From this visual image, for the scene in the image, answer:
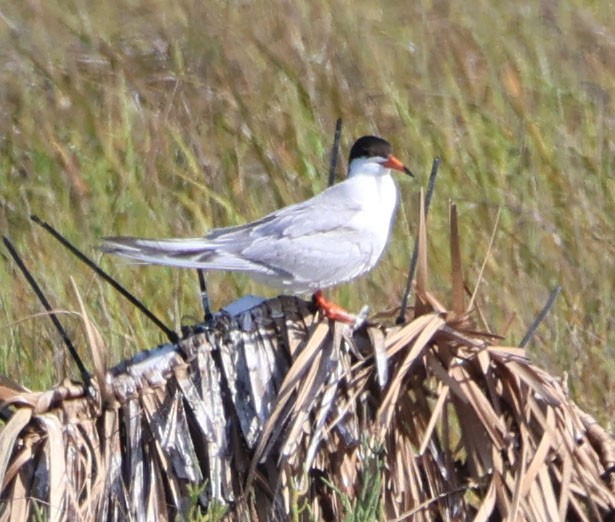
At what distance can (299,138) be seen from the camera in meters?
5.45

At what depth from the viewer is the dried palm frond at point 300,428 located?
2979 mm

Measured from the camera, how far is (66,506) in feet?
9.68

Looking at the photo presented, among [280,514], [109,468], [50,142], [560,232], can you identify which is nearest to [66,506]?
[109,468]

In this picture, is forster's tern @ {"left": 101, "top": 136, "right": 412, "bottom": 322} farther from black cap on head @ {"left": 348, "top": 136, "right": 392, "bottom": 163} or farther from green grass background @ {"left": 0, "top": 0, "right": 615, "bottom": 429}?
green grass background @ {"left": 0, "top": 0, "right": 615, "bottom": 429}

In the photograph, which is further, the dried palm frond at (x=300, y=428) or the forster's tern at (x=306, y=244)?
the forster's tern at (x=306, y=244)

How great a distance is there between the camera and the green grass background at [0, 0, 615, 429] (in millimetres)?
4621

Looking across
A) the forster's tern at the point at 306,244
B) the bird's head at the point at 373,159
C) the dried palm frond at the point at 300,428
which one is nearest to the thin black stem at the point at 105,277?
the dried palm frond at the point at 300,428

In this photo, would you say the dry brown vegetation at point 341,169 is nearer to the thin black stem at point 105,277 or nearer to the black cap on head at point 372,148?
the thin black stem at point 105,277

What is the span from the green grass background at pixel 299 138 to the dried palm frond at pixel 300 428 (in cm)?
100

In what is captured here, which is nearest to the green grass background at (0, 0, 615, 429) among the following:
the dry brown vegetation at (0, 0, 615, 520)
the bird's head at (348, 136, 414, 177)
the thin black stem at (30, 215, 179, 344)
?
the dry brown vegetation at (0, 0, 615, 520)

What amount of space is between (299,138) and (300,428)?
2613 millimetres

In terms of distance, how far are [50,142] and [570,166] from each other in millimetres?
2097

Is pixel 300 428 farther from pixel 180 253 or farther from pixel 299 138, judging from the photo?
pixel 299 138

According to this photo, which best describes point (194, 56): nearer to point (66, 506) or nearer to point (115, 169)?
point (115, 169)
